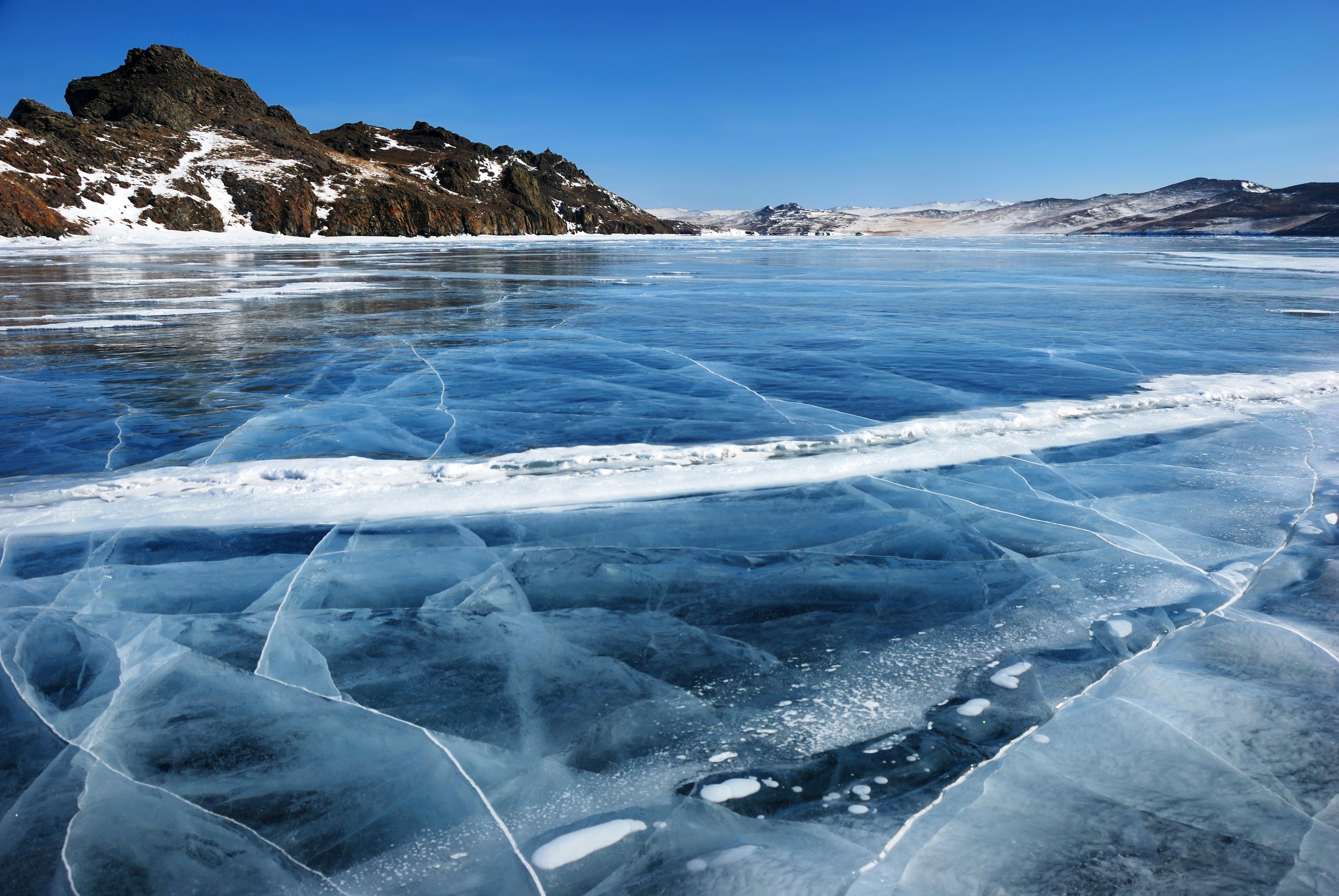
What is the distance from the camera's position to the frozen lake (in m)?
1.49

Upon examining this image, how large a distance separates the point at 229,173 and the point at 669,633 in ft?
247

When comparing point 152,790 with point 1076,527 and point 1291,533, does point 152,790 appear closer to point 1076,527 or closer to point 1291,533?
point 1076,527

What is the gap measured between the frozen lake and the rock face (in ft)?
166

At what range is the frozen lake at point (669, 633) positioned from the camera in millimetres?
1492

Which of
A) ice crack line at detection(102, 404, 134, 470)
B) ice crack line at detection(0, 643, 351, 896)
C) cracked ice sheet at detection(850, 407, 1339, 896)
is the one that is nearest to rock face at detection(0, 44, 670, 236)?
ice crack line at detection(102, 404, 134, 470)

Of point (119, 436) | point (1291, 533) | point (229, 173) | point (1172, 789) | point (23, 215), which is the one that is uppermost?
point (229, 173)

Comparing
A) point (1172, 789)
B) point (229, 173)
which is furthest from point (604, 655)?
point (229, 173)

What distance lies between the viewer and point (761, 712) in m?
1.89

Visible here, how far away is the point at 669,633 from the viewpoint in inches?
90.7

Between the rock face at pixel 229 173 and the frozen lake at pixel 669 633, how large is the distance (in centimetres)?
5063

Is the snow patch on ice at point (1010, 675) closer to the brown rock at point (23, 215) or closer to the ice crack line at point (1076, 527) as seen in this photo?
the ice crack line at point (1076, 527)

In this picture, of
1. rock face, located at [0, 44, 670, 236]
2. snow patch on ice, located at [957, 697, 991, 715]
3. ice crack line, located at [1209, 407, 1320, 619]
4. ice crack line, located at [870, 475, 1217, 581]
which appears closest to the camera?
snow patch on ice, located at [957, 697, 991, 715]

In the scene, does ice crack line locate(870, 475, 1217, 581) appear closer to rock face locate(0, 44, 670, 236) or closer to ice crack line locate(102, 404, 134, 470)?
ice crack line locate(102, 404, 134, 470)

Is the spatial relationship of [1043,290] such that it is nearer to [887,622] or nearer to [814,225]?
[887,622]
